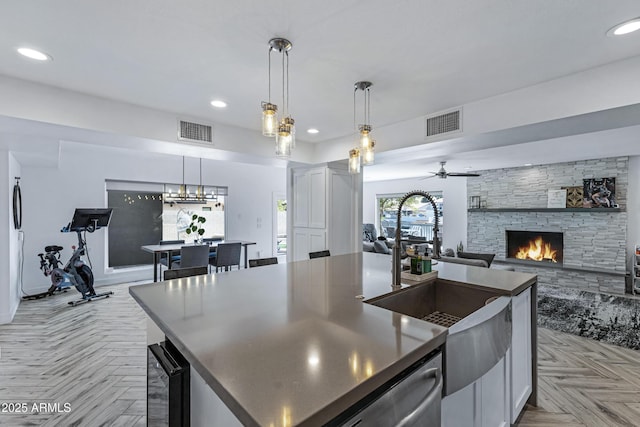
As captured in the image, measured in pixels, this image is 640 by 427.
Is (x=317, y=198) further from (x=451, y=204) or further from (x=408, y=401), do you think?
(x=451, y=204)

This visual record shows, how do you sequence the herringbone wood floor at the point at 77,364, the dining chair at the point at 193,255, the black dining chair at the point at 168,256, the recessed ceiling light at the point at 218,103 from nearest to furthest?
the herringbone wood floor at the point at 77,364
the recessed ceiling light at the point at 218,103
the dining chair at the point at 193,255
the black dining chair at the point at 168,256

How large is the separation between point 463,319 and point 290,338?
770 mm

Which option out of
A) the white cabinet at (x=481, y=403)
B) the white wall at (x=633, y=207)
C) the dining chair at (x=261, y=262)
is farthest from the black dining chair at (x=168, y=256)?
the white wall at (x=633, y=207)

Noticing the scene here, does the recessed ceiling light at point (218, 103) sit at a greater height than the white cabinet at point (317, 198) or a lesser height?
greater

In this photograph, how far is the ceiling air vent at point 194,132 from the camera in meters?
3.34

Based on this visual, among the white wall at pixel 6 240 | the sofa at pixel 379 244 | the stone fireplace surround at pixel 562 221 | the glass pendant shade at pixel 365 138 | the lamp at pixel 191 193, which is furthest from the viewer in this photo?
the lamp at pixel 191 193

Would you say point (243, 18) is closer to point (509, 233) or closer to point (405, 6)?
point (405, 6)

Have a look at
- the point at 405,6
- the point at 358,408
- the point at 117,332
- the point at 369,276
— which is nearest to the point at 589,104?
the point at 405,6

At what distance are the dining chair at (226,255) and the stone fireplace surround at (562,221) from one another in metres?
5.67

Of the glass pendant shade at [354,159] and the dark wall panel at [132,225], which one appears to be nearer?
the glass pendant shade at [354,159]

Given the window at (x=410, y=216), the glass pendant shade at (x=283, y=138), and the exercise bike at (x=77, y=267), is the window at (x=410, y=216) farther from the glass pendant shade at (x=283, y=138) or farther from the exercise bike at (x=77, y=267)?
the exercise bike at (x=77, y=267)

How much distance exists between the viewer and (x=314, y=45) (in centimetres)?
196

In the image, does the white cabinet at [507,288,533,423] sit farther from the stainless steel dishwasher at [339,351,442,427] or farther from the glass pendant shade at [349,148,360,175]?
the glass pendant shade at [349,148,360,175]

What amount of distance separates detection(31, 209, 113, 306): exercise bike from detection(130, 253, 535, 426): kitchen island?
385cm
